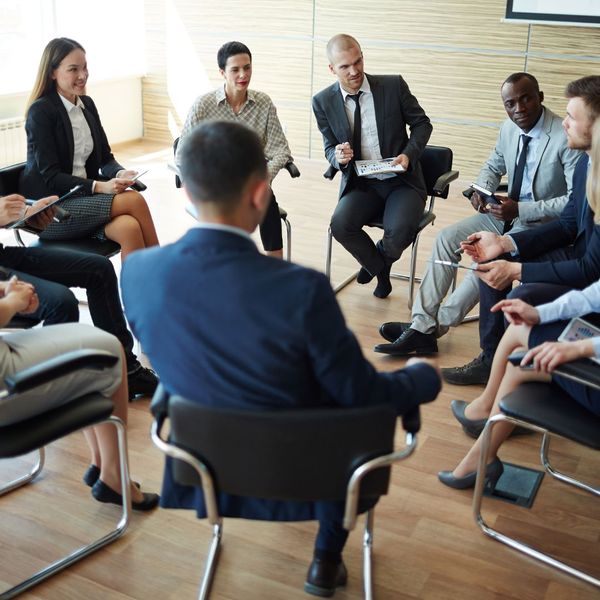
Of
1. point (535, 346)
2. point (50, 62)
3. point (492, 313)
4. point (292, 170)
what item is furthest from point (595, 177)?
point (50, 62)

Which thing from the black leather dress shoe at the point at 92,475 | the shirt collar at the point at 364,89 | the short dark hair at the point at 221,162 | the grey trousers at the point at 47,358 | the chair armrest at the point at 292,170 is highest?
the short dark hair at the point at 221,162

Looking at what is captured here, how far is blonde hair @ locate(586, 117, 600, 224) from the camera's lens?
9.01 ft

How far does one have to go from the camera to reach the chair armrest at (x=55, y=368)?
1965 millimetres

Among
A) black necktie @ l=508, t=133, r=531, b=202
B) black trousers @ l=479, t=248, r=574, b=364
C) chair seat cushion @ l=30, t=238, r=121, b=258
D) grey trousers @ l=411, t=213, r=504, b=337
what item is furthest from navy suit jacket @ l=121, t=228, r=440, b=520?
black necktie @ l=508, t=133, r=531, b=202

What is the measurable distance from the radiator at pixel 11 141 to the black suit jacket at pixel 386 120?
3.17 metres

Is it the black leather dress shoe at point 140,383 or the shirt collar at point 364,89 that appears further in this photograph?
the shirt collar at point 364,89

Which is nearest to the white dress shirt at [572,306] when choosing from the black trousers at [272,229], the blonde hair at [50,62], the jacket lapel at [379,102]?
the jacket lapel at [379,102]

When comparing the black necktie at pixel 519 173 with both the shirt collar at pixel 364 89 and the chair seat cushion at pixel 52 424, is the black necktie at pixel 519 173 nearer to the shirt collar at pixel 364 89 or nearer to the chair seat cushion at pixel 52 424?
the shirt collar at pixel 364 89

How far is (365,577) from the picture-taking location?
2191 millimetres

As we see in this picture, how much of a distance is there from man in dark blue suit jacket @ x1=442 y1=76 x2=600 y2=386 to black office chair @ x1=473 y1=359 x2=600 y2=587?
1.92 ft

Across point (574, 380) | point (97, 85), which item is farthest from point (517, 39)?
point (574, 380)

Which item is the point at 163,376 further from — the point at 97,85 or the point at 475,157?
the point at 97,85

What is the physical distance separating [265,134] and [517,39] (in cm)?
303

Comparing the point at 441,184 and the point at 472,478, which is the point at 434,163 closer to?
the point at 441,184
